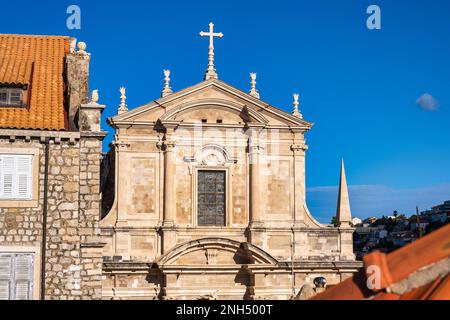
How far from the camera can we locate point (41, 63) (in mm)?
26812

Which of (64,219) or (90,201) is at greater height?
(90,201)

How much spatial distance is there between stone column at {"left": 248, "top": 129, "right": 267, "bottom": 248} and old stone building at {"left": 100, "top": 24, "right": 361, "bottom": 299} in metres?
0.04

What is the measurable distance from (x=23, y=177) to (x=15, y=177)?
20 centimetres

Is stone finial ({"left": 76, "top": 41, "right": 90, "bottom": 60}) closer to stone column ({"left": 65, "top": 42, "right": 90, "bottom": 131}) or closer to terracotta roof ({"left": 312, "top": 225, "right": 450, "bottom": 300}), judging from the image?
stone column ({"left": 65, "top": 42, "right": 90, "bottom": 131})

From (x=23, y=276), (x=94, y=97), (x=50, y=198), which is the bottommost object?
(x=23, y=276)

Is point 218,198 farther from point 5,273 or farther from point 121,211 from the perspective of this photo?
point 5,273

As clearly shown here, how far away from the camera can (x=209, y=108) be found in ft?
113

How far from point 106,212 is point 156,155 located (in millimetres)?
3268

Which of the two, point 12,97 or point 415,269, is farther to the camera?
point 12,97

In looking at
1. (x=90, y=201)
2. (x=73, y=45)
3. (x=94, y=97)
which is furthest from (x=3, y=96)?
(x=90, y=201)

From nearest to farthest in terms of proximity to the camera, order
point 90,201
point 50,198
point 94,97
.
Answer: point 50,198 < point 90,201 < point 94,97

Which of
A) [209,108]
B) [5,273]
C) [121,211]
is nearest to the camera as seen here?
[5,273]

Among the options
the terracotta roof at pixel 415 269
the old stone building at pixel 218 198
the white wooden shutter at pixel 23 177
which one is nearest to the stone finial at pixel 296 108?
the old stone building at pixel 218 198
